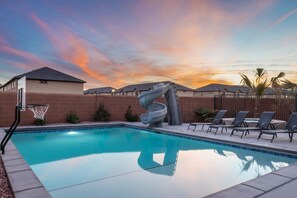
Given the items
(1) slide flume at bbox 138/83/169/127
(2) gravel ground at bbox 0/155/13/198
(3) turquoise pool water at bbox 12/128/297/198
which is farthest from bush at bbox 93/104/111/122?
(2) gravel ground at bbox 0/155/13/198

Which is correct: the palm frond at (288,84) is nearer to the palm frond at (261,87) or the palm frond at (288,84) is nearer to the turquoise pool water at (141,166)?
the palm frond at (261,87)

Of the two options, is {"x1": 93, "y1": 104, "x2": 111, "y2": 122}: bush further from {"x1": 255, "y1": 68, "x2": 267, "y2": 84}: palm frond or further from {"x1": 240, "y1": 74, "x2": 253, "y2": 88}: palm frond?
{"x1": 255, "y1": 68, "x2": 267, "y2": 84}: palm frond

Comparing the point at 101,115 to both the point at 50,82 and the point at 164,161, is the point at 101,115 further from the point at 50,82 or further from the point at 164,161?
the point at 50,82

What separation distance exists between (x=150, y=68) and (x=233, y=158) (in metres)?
13.9

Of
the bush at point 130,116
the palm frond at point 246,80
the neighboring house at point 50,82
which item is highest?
the neighboring house at point 50,82

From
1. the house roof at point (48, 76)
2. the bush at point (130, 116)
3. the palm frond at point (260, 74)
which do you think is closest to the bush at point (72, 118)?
the bush at point (130, 116)

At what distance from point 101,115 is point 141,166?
A: 1010 centimetres

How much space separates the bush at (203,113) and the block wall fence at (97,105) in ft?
1.65

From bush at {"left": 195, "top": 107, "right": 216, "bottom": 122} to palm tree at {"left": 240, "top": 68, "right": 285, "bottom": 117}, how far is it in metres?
3.00

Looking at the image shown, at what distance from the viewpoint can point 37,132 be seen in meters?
12.0

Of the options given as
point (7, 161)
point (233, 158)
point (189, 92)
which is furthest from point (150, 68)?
point (189, 92)

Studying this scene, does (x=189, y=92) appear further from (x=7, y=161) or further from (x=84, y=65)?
(x=7, y=161)

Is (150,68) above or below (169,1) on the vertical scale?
below

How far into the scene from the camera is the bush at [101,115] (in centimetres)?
1570
